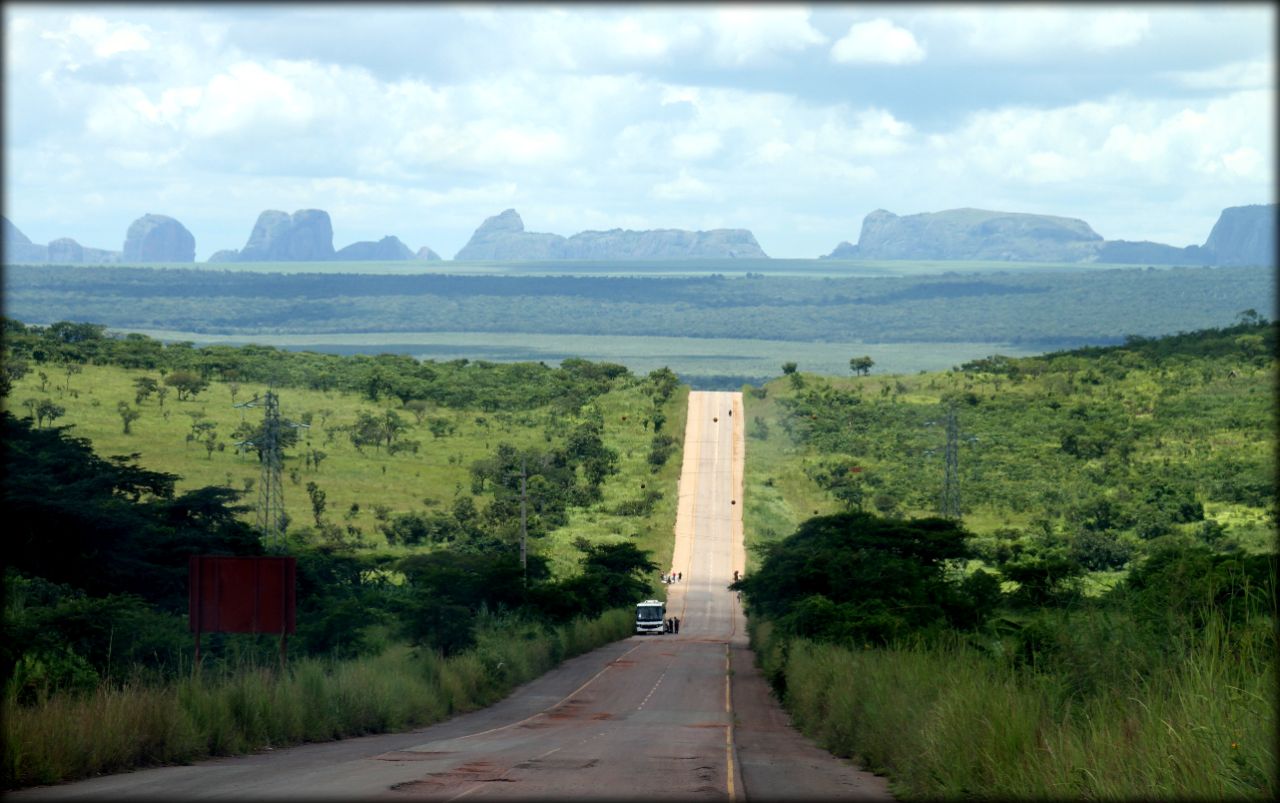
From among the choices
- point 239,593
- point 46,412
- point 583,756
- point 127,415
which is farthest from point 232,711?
point 127,415

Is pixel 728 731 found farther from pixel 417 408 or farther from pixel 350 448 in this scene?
pixel 417 408

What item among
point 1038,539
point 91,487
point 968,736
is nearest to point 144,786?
point 968,736

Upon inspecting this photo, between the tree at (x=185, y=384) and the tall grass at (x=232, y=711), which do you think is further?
the tree at (x=185, y=384)

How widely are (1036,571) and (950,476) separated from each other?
160ft

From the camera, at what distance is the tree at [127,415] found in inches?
4067

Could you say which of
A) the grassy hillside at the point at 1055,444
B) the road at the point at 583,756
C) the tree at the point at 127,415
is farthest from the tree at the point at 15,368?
the road at the point at 583,756

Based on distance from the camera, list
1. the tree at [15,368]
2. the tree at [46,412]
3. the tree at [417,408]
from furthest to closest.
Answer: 1. the tree at [417,408]
2. the tree at [15,368]
3. the tree at [46,412]

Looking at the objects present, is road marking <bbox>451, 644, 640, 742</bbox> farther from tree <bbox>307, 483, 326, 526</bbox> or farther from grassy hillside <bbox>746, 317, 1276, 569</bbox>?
tree <bbox>307, 483, 326, 526</bbox>

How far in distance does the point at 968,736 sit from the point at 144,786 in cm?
1071

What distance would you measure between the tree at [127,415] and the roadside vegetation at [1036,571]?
161 ft

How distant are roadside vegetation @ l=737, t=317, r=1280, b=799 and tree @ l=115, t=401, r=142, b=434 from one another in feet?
161

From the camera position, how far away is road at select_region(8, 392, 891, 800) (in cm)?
1786

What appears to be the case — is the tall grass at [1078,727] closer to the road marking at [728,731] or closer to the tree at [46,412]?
the road marking at [728,731]

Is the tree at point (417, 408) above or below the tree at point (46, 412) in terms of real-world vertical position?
below
